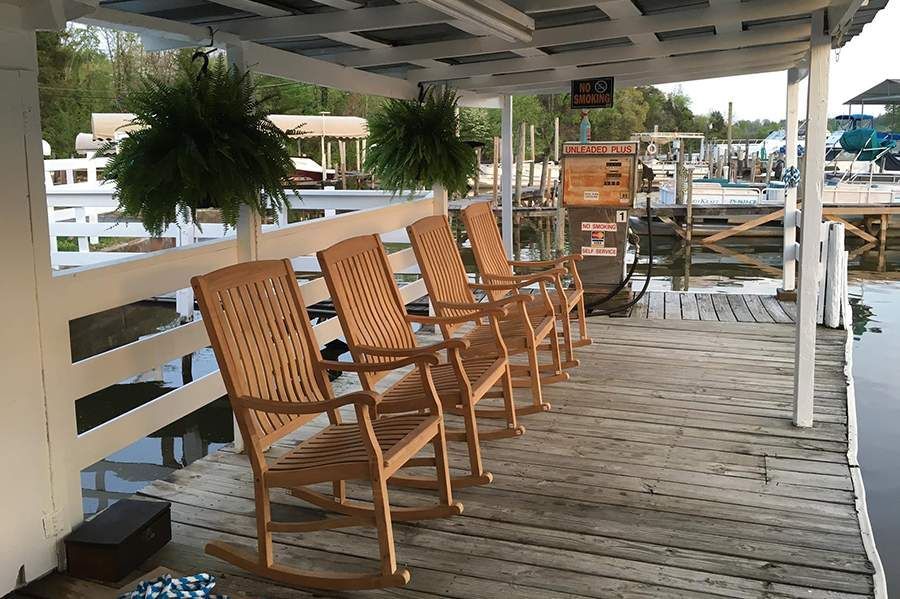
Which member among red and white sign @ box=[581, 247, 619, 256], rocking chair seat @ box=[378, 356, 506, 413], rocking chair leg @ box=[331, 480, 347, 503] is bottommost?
rocking chair leg @ box=[331, 480, 347, 503]

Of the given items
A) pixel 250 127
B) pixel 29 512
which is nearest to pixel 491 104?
pixel 250 127

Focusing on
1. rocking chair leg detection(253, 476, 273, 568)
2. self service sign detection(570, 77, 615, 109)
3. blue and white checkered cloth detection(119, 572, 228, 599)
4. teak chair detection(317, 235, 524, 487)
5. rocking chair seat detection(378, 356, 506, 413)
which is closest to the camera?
blue and white checkered cloth detection(119, 572, 228, 599)

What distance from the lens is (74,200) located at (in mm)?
8750

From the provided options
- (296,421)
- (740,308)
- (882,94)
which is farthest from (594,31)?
(882,94)

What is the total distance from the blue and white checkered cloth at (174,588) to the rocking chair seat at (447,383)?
1.01 m

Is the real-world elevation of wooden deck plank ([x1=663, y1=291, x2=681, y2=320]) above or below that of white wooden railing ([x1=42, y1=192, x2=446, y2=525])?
below

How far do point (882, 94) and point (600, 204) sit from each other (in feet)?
71.9

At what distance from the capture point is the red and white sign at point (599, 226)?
6.87m

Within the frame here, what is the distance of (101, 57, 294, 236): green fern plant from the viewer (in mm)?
3143

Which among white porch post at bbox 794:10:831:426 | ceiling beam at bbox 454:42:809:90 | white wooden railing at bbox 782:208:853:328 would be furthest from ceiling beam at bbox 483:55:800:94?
white porch post at bbox 794:10:831:426

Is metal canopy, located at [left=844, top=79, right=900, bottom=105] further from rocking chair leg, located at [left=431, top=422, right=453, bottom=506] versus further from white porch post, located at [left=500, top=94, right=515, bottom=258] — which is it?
rocking chair leg, located at [left=431, top=422, right=453, bottom=506]

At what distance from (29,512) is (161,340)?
853 mm

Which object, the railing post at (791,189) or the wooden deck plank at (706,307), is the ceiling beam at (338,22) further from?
the railing post at (791,189)

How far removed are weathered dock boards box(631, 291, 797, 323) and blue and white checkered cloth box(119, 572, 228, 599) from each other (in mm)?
5262
